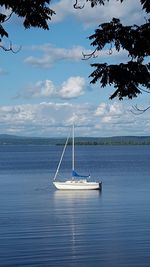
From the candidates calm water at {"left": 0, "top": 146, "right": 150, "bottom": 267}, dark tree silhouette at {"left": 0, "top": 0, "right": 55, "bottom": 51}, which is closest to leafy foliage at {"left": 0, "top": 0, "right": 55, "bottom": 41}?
dark tree silhouette at {"left": 0, "top": 0, "right": 55, "bottom": 51}

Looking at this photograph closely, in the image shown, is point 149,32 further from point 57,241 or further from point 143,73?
point 57,241

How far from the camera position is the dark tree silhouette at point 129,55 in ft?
28.3

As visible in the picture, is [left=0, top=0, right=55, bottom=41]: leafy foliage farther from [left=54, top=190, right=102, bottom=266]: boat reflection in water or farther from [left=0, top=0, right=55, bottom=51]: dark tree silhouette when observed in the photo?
[left=54, top=190, right=102, bottom=266]: boat reflection in water

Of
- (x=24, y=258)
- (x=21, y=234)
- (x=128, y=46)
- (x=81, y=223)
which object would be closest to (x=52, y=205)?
(x=81, y=223)

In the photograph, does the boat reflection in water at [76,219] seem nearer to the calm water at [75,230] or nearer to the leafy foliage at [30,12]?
the calm water at [75,230]

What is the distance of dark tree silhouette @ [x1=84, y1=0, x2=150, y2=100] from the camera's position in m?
8.62

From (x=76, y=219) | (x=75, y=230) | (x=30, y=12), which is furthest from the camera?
(x=76, y=219)

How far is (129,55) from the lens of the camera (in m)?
8.73

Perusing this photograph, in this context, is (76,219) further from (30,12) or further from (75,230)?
(30,12)

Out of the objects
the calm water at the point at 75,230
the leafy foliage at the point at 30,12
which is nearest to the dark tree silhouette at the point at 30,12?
the leafy foliage at the point at 30,12

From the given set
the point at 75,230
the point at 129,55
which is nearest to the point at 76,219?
the point at 75,230

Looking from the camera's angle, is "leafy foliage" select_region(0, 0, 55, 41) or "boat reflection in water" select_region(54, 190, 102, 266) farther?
"boat reflection in water" select_region(54, 190, 102, 266)

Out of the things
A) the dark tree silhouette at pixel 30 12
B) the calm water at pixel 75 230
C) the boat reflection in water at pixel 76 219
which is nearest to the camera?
the dark tree silhouette at pixel 30 12

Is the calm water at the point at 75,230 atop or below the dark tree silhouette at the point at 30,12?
below
